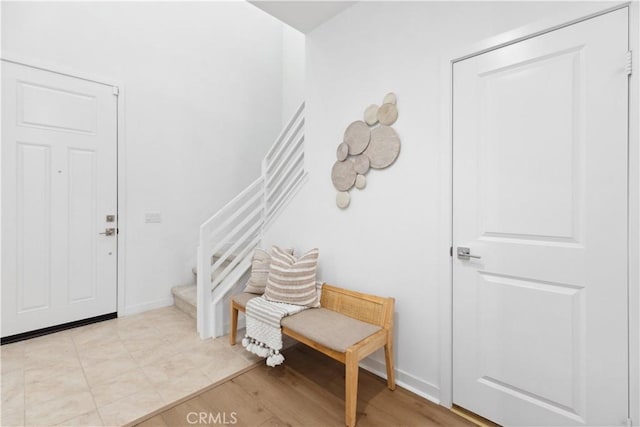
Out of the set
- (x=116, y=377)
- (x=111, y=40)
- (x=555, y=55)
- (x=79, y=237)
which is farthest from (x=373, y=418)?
(x=111, y=40)

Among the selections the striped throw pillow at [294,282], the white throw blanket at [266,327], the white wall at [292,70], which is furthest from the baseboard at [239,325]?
the white wall at [292,70]

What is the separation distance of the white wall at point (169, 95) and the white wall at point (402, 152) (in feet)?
5.83

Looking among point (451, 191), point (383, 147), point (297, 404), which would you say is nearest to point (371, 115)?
point (383, 147)

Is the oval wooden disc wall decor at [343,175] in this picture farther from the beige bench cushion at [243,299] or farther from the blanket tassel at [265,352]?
the blanket tassel at [265,352]

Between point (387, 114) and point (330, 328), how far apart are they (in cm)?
144

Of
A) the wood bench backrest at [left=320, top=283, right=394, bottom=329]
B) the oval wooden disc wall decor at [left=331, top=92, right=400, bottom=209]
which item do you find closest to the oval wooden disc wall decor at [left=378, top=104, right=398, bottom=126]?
the oval wooden disc wall decor at [left=331, top=92, right=400, bottom=209]

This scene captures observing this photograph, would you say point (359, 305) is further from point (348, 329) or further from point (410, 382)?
point (410, 382)

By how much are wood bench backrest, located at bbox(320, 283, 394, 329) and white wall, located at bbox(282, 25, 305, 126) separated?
2.90 metres

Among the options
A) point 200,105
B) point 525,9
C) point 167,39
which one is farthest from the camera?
point 200,105

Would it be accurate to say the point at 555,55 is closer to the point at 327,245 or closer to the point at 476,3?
the point at 476,3

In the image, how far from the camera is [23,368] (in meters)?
2.07

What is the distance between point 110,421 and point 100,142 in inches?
94.1

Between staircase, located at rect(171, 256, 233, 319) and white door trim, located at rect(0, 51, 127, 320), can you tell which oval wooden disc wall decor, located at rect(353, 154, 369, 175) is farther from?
white door trim, located at rect(0, 51, 127, 320)

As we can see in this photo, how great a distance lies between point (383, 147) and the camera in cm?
203
